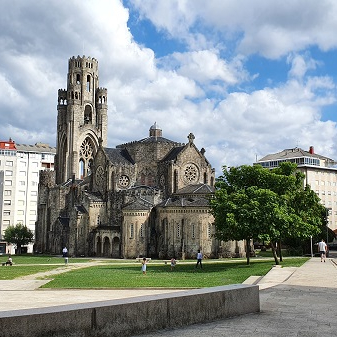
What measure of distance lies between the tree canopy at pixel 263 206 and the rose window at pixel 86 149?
61.1 m

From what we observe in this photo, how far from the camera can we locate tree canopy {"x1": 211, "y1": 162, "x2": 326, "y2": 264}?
37000 millimetres

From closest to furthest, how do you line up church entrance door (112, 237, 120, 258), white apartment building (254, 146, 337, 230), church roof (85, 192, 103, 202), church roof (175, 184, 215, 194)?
church roof (175, 184, 215, 194) < church entrance door (112, 237, 120, 258) < church roof (85, 192, 103, 202) < white apartment building (254, 146, 337, 230)

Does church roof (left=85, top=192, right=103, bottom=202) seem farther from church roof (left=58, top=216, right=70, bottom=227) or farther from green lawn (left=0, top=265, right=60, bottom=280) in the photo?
green lawn (left=0, top=265, right=60, bottom=280)

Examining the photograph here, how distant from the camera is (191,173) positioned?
8100 centimetres

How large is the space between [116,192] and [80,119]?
27.9 meters

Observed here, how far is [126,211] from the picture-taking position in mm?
70188

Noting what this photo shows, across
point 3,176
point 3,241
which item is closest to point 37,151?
point 3,176

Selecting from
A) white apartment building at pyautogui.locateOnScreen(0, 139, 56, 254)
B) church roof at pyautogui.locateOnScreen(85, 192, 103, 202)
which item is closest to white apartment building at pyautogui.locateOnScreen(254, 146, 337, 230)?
church roof at pyautogui.locateOnScreen(85, 192, 103, 202)

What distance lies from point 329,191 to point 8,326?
4502 inches

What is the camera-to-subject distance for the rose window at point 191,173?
264 feet

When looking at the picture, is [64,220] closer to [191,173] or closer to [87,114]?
[191,173]

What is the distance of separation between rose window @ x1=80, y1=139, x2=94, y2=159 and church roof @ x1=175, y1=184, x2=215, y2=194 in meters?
→ 31.0

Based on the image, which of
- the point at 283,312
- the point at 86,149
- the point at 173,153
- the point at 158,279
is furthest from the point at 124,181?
the point at 283,312

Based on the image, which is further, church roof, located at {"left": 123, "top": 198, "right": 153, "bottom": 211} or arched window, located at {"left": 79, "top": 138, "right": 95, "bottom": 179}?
arched window, located at {"left": 79, "top": 138, "right": 95, "bottom": 179}
